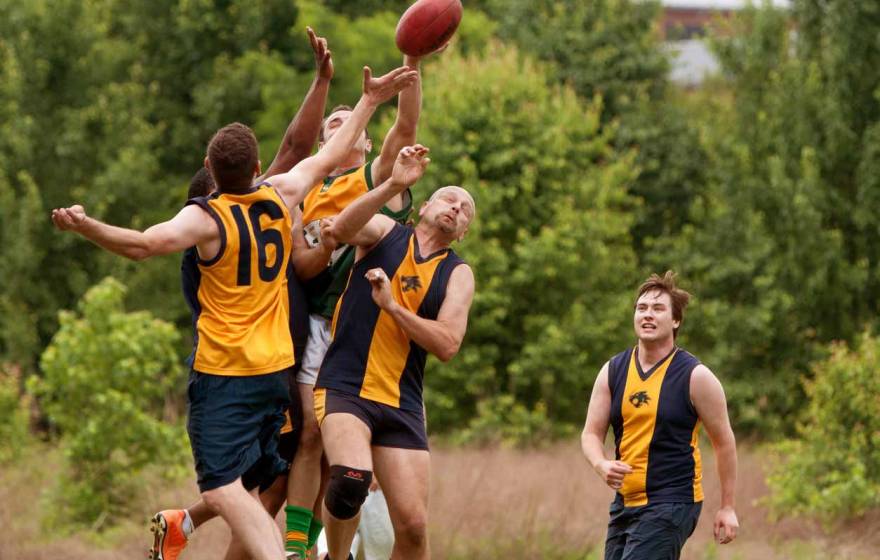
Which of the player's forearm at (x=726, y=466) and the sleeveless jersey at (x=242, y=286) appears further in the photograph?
the player's forearm at (x=726, y=466)

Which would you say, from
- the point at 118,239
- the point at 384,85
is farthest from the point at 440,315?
the point at 118,239

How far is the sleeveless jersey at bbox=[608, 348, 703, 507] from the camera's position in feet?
22.6

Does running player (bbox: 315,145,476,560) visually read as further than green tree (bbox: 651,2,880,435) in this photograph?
No

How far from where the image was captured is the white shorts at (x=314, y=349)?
25.6 feet

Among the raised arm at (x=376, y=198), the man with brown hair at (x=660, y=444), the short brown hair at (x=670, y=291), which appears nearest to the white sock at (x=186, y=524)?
the raised arm at (x=376, y=198)

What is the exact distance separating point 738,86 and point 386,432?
2111 centimetres

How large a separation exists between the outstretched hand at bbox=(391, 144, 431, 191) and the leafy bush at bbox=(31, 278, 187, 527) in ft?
24.7

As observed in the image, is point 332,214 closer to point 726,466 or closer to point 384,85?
point 384,85

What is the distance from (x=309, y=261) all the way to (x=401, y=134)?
2.81 ft

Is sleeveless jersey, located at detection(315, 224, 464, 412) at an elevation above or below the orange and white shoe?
above

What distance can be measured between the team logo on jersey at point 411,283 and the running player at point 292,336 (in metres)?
0.63

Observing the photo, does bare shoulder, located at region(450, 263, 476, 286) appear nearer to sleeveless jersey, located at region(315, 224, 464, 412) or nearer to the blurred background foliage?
sleeveless jersey, located at region(315, 224, 464, 412)

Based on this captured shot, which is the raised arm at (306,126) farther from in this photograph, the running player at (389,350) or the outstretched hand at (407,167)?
the outstretched hand at (407,167)

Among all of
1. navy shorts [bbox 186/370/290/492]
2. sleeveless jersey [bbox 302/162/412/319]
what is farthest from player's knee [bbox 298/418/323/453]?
navy shorts [bbox 186/370/290/492]
